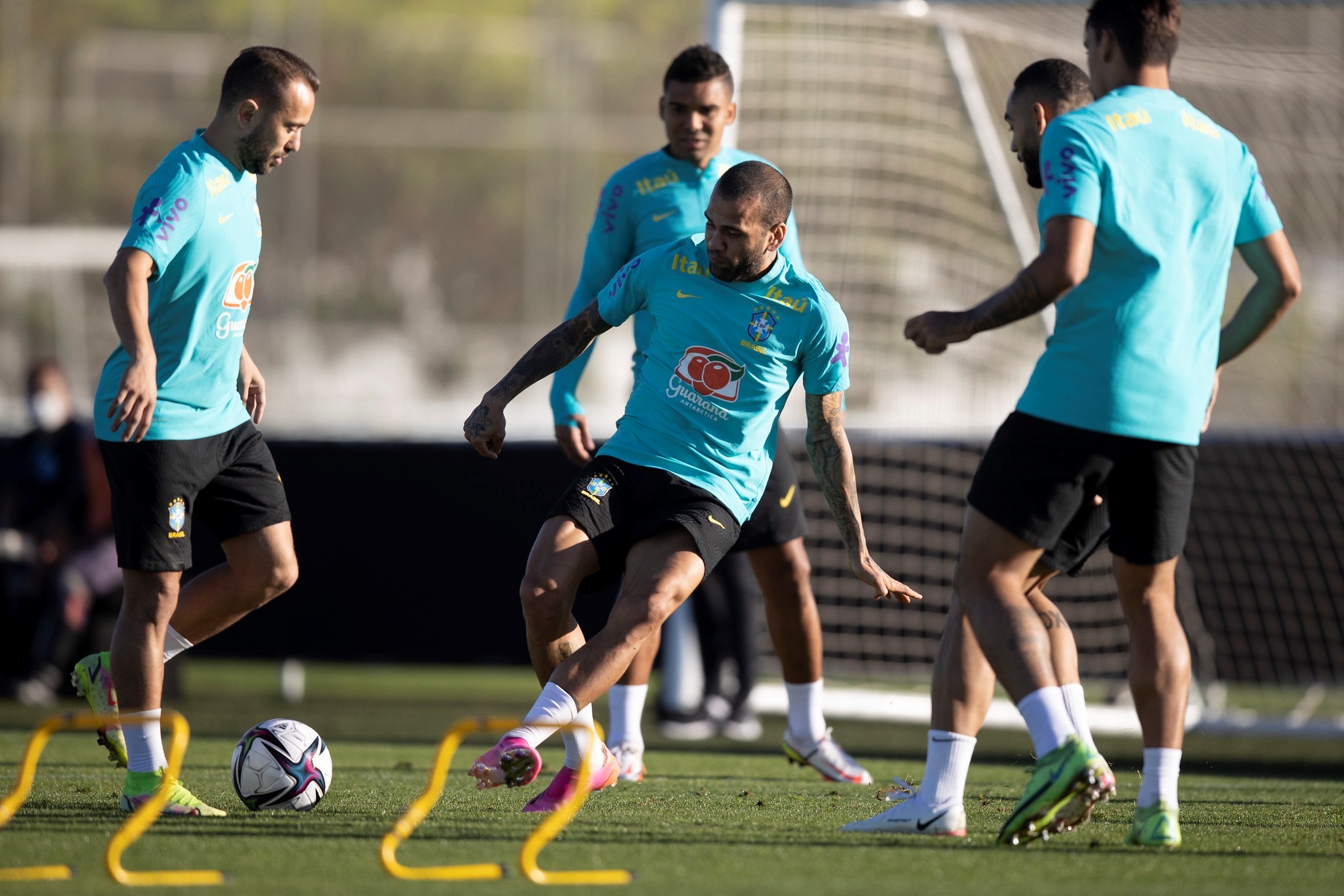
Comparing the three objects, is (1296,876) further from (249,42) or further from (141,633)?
(249,42)

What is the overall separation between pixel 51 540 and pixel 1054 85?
782 centimetres

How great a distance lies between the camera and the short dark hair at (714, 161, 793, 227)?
186 inches

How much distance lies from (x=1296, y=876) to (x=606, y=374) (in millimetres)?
19853

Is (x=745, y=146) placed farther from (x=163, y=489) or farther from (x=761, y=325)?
(x=163, y=489)

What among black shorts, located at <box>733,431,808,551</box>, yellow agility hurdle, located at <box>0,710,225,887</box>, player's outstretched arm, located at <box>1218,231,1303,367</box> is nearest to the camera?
yellow agility hurdle, located at <box>0,710,225,887</box>

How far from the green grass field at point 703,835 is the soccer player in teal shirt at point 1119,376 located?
30 cm

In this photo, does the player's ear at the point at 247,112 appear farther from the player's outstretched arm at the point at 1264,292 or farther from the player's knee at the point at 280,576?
the player's outstretched arm at the point at 1264,292

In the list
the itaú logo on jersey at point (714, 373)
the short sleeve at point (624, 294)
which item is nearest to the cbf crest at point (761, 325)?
the itaú logo on jersey at point (714, 373)

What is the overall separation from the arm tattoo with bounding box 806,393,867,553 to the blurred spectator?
257 inches

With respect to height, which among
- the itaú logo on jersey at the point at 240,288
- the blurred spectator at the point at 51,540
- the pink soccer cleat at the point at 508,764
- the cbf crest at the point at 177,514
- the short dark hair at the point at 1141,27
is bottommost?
the blurred spectator at the point at 51,540

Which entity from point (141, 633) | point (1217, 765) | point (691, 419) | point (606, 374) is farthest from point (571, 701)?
point (606, 374)

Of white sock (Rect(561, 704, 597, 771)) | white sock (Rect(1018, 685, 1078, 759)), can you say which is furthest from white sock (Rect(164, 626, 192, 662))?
white sock (Rect(1018, 685, 1078, 759))

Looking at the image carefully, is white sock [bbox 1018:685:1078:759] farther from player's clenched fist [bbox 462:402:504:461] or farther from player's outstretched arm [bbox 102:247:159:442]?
player's outstretched arm [bbox 102:247:159:442]

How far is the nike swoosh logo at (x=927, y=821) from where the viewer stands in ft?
14.3
